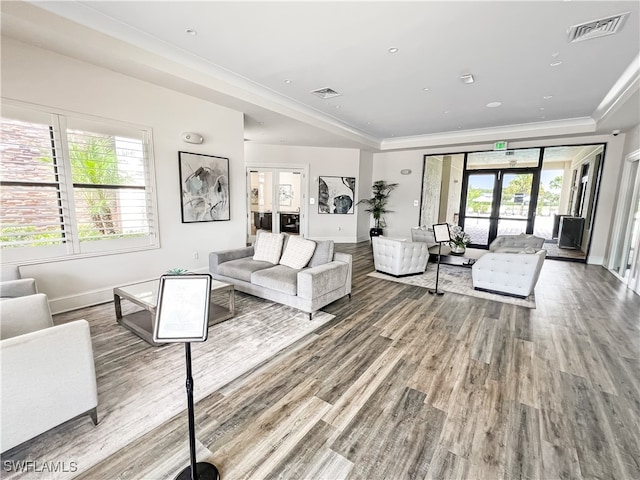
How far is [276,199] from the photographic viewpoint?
8.05 metres

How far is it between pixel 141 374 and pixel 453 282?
4634 mm

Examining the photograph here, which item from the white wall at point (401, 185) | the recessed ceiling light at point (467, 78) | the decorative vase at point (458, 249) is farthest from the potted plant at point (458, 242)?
the white wall at point (401, 185)

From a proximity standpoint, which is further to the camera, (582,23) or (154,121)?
(154,121)

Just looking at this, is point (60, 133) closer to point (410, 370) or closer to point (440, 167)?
point (410, 370)

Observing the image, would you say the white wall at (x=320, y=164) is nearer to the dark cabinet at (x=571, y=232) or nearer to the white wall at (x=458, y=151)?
the white wall at (x=458, y=151)

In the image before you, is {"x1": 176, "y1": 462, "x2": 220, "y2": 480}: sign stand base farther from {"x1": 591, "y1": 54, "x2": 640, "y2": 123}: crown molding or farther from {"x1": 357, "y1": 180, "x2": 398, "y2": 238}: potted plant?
{"x1": 357, "y1": 180, "x2": 398, "y2": 238}: potted plant

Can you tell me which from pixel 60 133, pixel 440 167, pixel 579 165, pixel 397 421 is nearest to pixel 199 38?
pixel 60 133

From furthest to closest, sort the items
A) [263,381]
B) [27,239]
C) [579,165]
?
[579,165] < [27,239] < [263,381]

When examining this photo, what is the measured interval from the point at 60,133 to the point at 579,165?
11.1m

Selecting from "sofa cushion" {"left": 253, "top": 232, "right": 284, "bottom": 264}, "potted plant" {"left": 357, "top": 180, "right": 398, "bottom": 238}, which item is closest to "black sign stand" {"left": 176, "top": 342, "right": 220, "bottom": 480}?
"sofa cushion" {"left": 253, "top": 232, "right": 284, "bottom": 264}

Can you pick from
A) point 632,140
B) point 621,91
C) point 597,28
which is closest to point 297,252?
point 597,28

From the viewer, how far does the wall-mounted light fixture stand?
424 cm

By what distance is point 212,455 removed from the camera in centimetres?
160

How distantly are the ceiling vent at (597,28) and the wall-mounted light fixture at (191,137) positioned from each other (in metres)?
4.66
